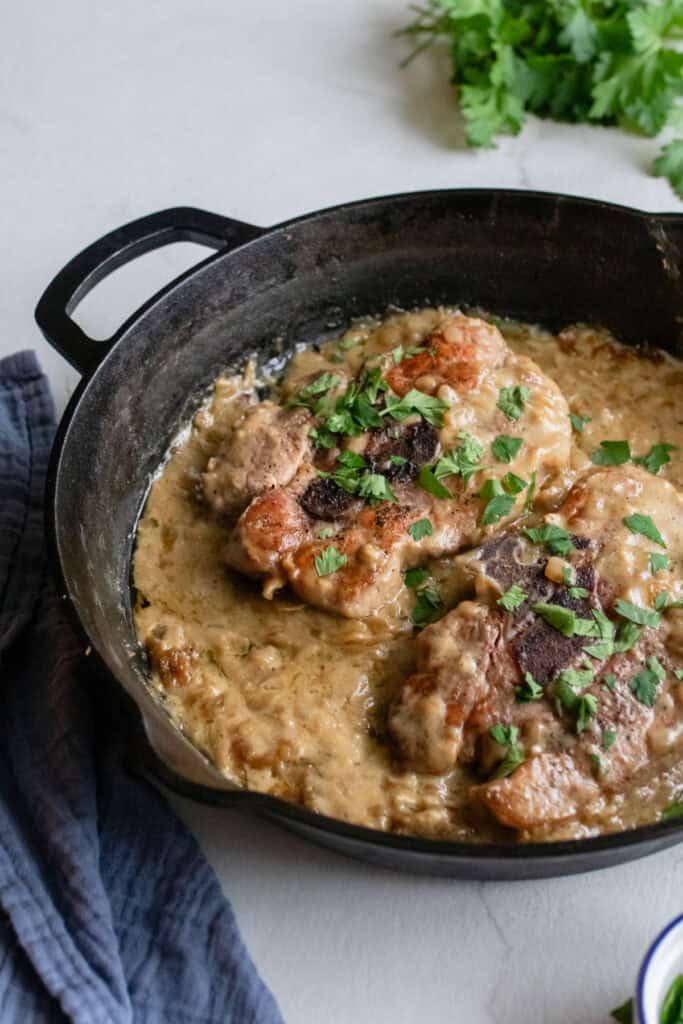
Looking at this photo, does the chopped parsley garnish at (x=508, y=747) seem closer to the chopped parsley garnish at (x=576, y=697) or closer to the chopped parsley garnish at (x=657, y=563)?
the chopped parsley garnish at (x=576, y=697)

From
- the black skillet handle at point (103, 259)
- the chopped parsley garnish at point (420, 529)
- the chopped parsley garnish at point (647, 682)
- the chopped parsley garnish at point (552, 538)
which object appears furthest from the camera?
the black skillet handle at point (103, 259)

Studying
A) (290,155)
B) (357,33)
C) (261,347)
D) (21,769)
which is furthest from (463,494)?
(357,33)

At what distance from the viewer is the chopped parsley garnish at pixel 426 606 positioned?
3480mm

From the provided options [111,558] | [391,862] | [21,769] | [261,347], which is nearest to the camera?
[391,862]

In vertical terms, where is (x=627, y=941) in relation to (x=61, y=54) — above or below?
below

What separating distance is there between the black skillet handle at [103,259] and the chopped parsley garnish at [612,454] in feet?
4.23

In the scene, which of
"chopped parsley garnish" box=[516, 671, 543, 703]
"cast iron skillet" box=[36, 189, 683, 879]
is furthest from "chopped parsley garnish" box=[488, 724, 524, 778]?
"cast iron skillet" box=[36, 189, 683, 879]

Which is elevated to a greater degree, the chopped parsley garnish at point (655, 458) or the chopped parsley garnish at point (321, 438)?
the chopped parsley garnish at point (655, 458)

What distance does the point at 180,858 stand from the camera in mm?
3293

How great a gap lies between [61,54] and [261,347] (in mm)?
2048

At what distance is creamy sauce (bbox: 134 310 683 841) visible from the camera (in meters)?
3.14

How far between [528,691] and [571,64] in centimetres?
295

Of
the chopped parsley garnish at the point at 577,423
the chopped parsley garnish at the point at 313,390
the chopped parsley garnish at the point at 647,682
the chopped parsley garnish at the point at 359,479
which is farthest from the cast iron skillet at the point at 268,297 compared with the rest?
the chopped parsley garnish at the point at 647,682

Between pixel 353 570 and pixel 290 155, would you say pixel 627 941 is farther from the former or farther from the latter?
pixel 290 155
